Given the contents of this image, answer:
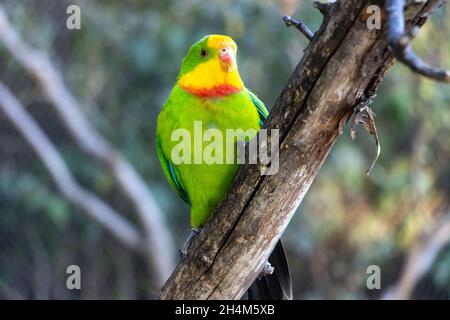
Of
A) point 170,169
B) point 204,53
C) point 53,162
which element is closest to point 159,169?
point 53,162

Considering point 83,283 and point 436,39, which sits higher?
point 436,39

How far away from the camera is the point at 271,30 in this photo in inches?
165

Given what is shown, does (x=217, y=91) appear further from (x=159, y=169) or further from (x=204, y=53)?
(x=159, y=169)

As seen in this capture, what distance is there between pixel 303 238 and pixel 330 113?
293cm

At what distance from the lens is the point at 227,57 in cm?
233

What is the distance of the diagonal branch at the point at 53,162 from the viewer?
430cm

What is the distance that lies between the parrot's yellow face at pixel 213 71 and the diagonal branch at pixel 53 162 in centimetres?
221

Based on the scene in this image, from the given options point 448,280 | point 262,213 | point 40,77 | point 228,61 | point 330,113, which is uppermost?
point 40,77

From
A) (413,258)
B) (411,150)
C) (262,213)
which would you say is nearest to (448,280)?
(413,258)

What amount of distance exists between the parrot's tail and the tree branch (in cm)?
211

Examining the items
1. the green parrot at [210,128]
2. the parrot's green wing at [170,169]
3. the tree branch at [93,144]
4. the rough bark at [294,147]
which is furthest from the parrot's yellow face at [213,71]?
the tree branch at [93,144]

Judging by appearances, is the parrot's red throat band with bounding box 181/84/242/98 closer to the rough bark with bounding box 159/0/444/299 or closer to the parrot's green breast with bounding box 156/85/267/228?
the parrot's green breast with bounding box 156/85/267/228

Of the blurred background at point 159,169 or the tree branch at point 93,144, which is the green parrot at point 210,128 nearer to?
the blurred background at point 159,169

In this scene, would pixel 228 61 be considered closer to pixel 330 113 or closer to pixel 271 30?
pixel 330 113
